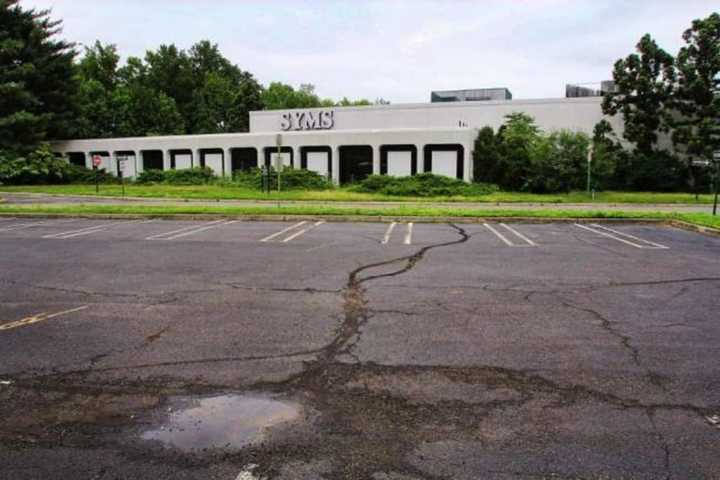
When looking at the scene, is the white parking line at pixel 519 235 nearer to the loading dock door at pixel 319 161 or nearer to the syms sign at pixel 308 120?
the loading dock door at pixel 319 161

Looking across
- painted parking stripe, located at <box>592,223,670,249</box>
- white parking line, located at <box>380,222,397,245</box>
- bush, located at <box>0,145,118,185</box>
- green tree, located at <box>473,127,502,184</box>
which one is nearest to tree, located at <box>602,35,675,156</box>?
green tree, located at <box>473,127,502,184</box>

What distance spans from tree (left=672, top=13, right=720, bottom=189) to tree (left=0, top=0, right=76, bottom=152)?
156 ft

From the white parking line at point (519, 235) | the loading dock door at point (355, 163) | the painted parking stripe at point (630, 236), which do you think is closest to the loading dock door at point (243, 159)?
the loading dock door at point (355, 163)

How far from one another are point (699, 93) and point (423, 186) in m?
19.2

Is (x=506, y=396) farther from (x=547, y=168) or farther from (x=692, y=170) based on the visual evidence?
(x=692, y=170)

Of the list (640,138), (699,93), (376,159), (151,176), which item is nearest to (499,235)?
(376,159)

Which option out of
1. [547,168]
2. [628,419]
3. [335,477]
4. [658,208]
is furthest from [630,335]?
[547,168]

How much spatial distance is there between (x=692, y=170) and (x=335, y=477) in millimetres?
41137

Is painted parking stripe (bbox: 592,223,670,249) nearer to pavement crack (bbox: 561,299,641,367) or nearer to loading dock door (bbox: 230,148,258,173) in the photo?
pavement crack (bbox: 561,299,641,367)

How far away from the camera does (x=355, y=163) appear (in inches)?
1713

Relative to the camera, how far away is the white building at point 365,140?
38.9 m

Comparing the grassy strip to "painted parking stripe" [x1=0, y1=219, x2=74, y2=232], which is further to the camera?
the grassy strip

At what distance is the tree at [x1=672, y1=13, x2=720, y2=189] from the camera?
37375mm

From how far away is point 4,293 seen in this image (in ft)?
28.8
